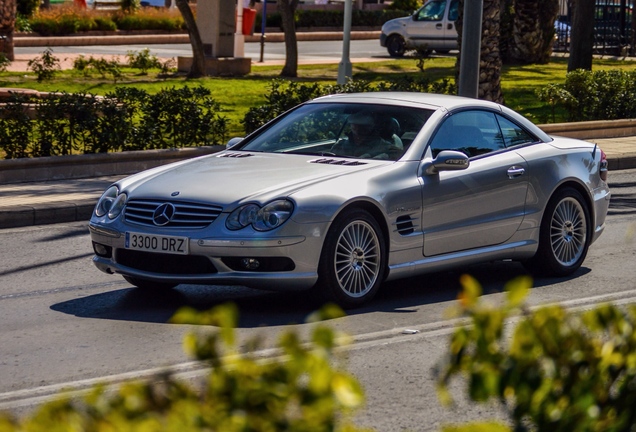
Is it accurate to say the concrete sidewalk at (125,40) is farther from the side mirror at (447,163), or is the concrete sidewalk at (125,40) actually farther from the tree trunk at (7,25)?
the side mirror at (447,163)

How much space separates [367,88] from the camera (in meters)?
17.7

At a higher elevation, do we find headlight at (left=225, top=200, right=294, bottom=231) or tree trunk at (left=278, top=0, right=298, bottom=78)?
tree trunk at (left=278, top=0, right=298, bottom=78)

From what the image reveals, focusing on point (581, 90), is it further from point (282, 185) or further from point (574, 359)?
point (574, 359)

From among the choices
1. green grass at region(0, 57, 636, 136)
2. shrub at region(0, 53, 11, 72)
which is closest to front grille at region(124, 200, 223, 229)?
green grass at region(0, 57, 636, 136)

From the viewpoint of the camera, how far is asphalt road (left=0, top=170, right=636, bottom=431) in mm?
6203

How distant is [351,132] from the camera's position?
9.08 metres

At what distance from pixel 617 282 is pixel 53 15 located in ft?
111

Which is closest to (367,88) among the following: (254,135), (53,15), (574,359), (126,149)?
(126,149)

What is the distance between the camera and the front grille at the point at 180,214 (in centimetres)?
782

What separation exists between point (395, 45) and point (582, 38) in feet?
39.2

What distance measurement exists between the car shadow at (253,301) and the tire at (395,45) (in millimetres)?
29233

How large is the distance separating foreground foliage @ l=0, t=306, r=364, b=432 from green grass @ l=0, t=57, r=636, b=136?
16036 mm

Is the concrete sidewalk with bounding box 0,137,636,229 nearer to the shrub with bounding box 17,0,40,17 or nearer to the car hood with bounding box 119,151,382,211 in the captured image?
the car hood with bounding box 119,151,382,211

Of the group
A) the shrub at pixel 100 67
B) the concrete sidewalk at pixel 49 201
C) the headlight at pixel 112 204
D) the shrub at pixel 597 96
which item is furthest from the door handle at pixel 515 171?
the shrub at pixel 100 67
